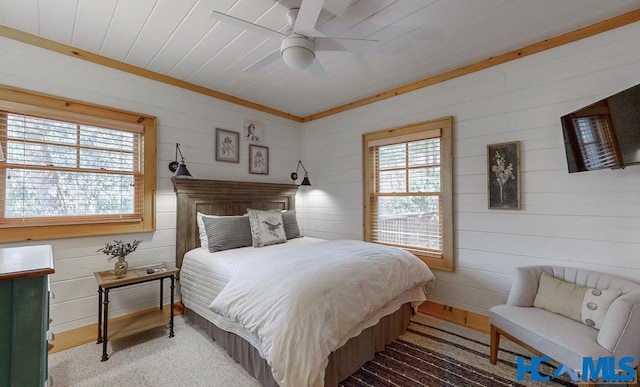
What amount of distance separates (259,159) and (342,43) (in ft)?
7.83

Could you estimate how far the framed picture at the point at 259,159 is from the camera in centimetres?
386

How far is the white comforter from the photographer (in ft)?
4.91

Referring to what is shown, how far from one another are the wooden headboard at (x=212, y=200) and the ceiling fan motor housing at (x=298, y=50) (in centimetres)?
192

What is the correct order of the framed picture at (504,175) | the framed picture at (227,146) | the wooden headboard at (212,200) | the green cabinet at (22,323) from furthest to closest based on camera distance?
1. the framed picture at (227,146)
2. the wooden headboard at (212,200)
3. the framed picture at (504,175)
4. the green cabinet at (22,323)

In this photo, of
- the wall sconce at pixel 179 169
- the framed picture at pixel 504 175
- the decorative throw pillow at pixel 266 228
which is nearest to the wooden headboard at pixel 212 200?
the wall sconce at pixel 179 169

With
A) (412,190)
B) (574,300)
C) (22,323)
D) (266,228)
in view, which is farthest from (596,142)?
(22,323)

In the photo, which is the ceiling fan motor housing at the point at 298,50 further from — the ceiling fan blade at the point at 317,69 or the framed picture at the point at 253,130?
the framed picture at the point at 253,130

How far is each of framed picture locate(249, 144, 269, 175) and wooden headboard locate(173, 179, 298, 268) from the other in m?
0.24

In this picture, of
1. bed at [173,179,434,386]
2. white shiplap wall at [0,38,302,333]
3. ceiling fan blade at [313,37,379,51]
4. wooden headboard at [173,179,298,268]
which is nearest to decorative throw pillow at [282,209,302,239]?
A: bed at [173,179,434,386]

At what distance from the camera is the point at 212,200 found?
11.0 feet

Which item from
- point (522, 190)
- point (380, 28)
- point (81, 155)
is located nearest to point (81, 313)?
point (81, 155)

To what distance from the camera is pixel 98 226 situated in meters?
2.59

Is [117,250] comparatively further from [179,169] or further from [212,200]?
[212,200]

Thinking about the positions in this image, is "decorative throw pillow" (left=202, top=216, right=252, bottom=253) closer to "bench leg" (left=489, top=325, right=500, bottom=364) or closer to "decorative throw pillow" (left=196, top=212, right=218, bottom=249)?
"decorative throw pillow" (left=196, top=212, right=218, bottom=249)
